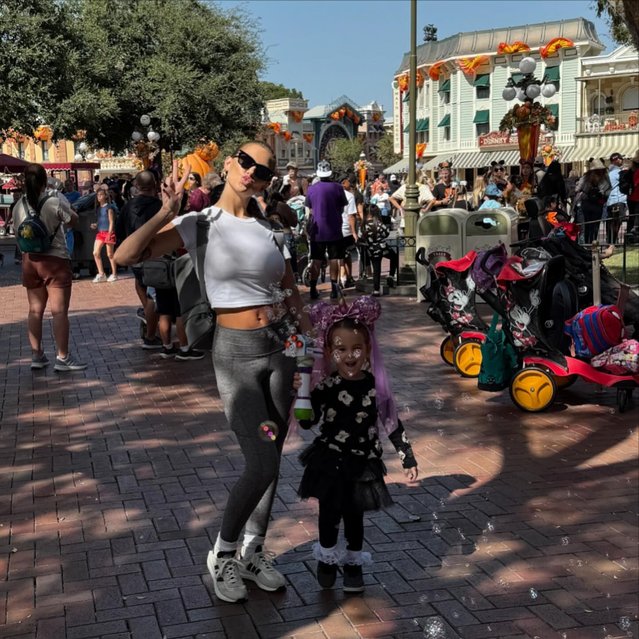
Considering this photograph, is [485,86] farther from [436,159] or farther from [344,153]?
[344,153]

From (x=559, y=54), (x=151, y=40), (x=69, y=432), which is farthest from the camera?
(x=559, y=54)

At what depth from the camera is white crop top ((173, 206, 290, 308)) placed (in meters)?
3.61

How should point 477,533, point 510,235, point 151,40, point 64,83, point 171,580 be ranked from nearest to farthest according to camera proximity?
1. point 171,580
2. point 477,533
3. point 510,235
4. point 64,83
5. point 151,40

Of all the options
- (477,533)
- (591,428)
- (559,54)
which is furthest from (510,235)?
(559,54)

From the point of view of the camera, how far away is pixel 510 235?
11.3 metres

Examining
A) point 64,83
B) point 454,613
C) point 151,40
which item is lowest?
point 454,613

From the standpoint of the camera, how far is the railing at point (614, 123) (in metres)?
45.6

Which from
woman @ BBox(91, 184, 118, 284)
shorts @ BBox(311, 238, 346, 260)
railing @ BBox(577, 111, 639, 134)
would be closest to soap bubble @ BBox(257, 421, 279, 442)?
shorts @ BBox(311, 238, 346, 260)

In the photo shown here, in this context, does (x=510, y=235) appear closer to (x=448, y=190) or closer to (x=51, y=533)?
(x=448, y=190)

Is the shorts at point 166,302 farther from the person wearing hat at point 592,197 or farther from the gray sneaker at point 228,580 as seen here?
the person wearing hat at point 592,197

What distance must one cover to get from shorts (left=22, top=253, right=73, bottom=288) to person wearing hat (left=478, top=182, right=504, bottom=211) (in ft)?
22.7

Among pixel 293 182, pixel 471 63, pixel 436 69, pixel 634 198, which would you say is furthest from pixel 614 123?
pixel 293 182

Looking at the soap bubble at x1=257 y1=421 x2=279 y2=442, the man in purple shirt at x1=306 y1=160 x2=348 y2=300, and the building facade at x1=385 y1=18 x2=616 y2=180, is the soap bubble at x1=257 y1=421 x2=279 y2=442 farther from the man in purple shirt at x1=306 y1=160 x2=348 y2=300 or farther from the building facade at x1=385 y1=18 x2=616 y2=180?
the building facade at x1=385 y1=18 x2=616 y2=180

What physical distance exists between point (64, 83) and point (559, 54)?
41.2m
